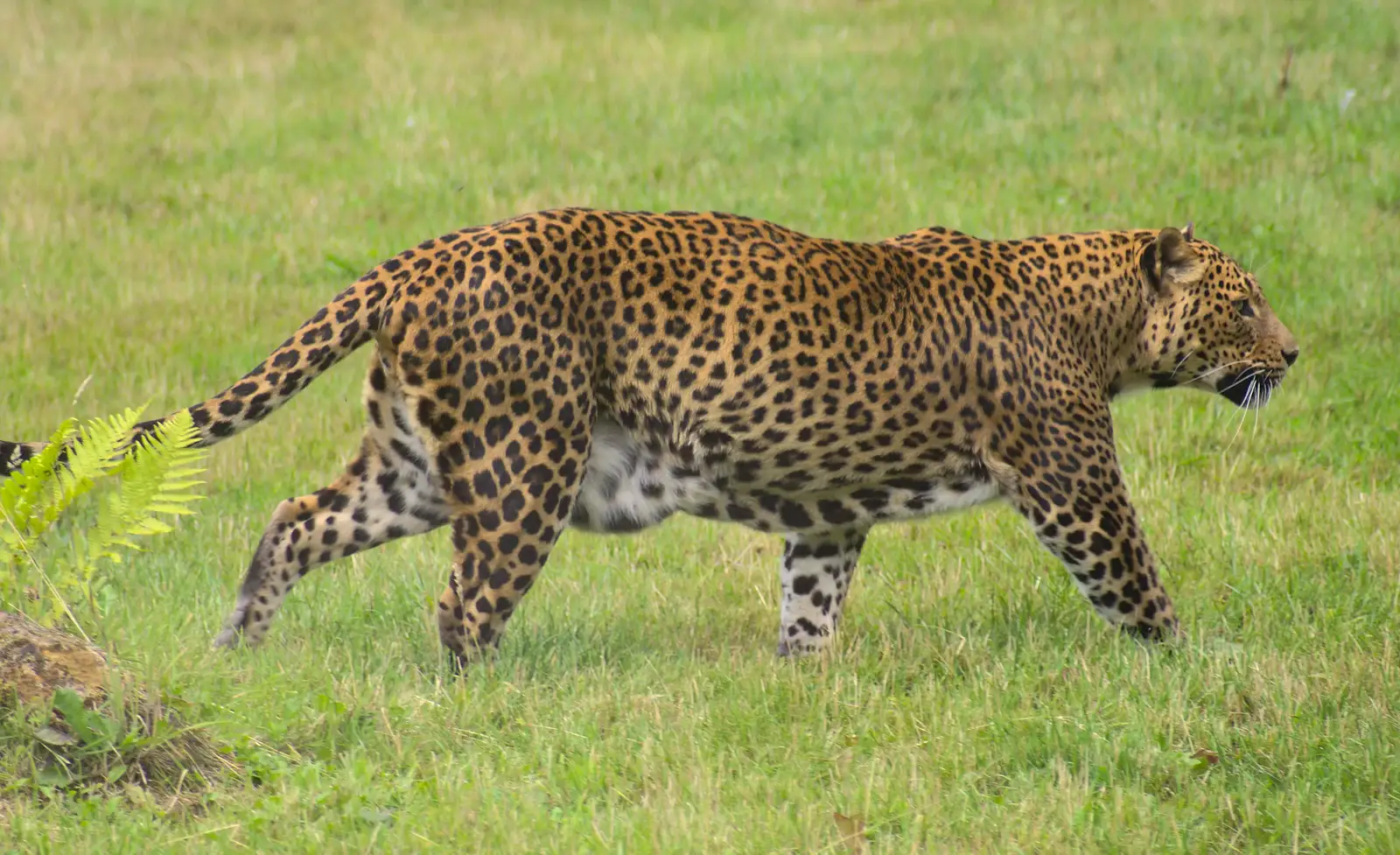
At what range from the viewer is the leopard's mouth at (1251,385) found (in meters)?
7.14

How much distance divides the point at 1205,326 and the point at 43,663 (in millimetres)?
4613

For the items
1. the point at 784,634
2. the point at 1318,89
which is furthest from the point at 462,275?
the point at 1318,89

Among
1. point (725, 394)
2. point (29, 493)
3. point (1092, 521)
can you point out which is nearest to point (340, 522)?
point (29, 493)

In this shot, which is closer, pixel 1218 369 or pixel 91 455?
pixel 91 455

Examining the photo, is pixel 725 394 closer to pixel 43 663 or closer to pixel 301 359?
pixel 301 359

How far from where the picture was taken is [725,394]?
638 centimetres

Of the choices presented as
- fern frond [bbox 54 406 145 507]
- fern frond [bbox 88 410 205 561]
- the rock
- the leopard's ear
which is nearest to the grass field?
the rock

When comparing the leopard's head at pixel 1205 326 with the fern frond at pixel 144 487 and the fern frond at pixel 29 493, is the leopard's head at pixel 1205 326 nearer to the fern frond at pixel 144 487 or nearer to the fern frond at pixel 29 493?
the fern frond at pixel 144 487

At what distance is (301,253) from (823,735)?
795 cm

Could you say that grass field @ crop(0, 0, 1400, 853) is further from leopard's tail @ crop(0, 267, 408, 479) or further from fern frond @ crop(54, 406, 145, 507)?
leopard's tail @ crop(0, 267, 408, 479)

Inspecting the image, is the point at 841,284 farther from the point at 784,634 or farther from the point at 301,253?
the point at 301,253

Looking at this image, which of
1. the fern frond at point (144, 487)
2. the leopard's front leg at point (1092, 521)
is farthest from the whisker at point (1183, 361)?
the fern frond at point (144, 487)

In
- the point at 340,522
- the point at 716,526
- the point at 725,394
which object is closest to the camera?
the point at 725,394

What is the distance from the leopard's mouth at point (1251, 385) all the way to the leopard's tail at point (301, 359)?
11.3ft
